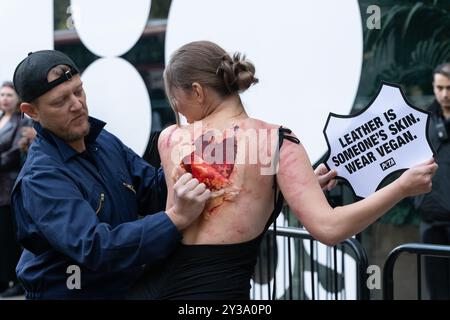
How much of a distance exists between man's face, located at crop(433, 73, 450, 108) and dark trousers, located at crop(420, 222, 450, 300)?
810mm

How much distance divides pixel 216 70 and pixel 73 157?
649 millimetres

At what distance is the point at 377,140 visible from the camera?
2.77 meters

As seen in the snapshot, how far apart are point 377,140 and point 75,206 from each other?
3.48 feet

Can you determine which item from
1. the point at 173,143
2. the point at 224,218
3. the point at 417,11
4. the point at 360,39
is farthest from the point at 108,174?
the point at 417,11

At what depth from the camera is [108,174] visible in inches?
116

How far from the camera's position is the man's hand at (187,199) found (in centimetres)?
249

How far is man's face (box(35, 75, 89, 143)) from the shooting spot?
2.81 metres

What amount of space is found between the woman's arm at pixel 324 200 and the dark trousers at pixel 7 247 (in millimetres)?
5120

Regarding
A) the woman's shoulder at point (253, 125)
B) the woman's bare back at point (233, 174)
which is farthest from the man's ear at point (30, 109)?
the woman's shoulder at point (253, 125)

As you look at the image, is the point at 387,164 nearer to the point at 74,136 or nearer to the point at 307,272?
the point at 74,136

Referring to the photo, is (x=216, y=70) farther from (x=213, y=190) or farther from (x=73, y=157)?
(x=73, y=157)

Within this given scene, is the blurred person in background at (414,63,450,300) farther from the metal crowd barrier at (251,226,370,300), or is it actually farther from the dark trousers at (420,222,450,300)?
the metal crowd barrier at (251,226,370,300)

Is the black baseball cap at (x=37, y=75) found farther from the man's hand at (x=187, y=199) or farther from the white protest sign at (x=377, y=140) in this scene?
the white protest sign at (x=377, y=140)

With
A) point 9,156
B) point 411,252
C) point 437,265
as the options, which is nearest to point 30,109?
point 411,252
